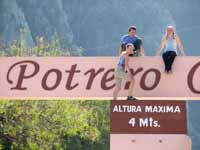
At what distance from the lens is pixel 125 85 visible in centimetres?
1338

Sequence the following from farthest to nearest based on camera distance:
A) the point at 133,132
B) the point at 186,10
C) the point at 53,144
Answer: the point at 186,10 → the point at 53,144 → the point at 133,132

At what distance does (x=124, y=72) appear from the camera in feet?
41.7

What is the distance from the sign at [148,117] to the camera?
1169 centimetres

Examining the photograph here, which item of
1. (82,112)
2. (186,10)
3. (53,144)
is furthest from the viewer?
(186,10)

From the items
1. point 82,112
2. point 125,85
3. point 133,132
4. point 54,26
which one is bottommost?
point 133,132

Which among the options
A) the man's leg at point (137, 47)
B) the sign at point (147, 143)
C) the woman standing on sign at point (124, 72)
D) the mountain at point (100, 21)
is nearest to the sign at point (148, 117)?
the sign at point (147, 143)

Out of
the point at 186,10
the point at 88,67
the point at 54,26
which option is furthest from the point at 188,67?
the point at 186,10

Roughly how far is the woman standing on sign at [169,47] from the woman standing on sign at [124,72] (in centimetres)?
82

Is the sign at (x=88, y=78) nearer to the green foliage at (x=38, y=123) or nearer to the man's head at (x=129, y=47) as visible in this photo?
the man's head at (x=129, y=47)

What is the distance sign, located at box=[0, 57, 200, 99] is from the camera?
13156mm

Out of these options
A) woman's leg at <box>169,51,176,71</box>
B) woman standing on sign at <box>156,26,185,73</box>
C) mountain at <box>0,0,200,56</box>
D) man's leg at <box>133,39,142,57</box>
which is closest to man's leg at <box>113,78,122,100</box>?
man's leg at <box>133,39,142,57</box>

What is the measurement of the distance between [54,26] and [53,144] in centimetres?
2970

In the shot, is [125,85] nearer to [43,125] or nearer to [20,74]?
[20,74]

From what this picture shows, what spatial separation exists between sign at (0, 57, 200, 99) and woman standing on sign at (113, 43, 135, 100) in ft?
1.42
